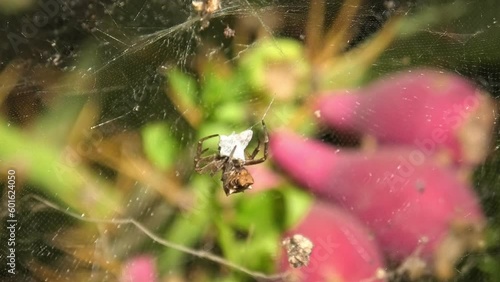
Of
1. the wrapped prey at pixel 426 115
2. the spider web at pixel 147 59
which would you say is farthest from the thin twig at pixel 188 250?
the wrapped prey at pixel 426 115

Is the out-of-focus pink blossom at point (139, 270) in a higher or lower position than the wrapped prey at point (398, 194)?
lower

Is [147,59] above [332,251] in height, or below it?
above

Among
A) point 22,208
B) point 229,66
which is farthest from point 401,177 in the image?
point 22,208

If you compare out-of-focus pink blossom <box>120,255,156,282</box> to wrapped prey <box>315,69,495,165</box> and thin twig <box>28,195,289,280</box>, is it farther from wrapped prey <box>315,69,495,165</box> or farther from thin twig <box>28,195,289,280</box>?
wrapped prey <box>315,69,495,165</box>

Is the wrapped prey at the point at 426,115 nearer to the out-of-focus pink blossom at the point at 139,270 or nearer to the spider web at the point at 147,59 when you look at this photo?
the spider web at the point at 147,59

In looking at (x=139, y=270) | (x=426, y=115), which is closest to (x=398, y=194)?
(x=426, y=115)

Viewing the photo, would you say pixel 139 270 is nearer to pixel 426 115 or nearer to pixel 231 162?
pixel 231 162

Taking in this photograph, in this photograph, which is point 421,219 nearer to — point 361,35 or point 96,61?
point 361,35
